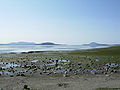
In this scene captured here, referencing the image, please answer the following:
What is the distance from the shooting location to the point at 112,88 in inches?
428

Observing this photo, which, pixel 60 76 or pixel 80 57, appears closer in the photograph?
pixel 60 76

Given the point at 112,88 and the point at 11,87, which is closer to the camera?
the point at 112,88

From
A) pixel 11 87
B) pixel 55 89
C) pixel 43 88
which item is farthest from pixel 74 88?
pixel 11 87

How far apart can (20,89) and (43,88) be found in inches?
71.6

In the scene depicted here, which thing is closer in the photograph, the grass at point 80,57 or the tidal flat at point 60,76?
the tidal flat at point 60,76

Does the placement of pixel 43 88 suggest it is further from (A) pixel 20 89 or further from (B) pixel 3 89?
(B) pixel 3 89

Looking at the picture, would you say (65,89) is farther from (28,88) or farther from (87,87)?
A: (28,88)

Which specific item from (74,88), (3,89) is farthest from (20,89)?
(74,88)

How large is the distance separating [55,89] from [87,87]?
8.68ft

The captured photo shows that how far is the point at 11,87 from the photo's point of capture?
1159 cm

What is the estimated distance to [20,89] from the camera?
10969mm

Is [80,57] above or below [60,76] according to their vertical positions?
above

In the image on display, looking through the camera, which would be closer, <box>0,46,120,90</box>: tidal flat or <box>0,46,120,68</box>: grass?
<box>0,46,120,90</box>: tidal flat

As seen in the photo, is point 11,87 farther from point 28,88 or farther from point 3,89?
point 28,88
